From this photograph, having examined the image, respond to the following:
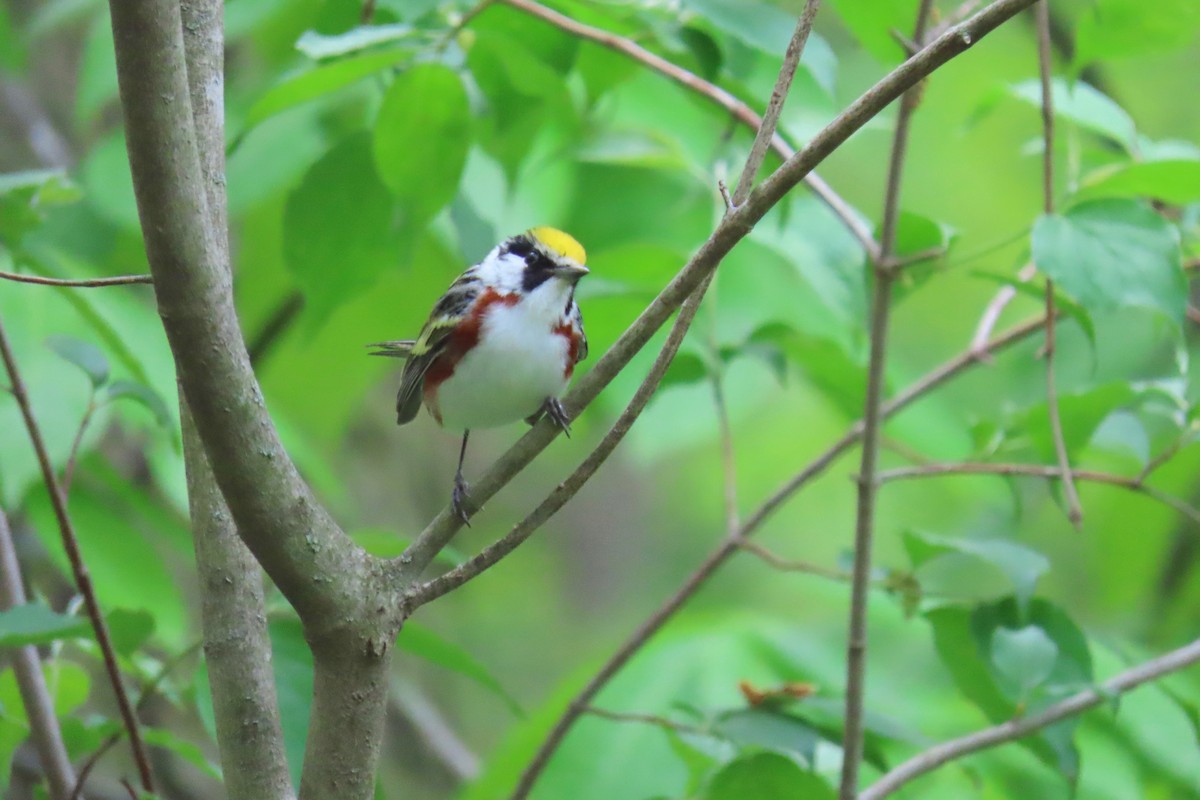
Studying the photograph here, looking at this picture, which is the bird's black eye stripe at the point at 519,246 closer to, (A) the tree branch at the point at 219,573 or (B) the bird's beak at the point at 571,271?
(B) the bird's beak at the point at 571,271

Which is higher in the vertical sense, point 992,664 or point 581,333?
point 581,333

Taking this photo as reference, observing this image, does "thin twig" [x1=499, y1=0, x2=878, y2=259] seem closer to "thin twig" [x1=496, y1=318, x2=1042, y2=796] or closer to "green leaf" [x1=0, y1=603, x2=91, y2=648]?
"thin twig" [x1=496, y1=318, x2=1042, y2=796]

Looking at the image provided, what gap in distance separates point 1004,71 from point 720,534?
312 cm

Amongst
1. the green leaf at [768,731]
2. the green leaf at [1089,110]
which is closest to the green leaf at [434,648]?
the green leaf at [768,731]

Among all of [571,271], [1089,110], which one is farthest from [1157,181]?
[571,271]

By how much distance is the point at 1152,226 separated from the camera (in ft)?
6.30

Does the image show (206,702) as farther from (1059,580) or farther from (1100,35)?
(1059,580)

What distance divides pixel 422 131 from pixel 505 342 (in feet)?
1.81

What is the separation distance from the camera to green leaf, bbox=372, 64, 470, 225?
2096 millimetres

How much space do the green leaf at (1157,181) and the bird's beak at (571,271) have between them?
0.96m

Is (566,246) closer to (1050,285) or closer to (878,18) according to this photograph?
(878,18)

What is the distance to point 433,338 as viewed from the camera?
105 inches

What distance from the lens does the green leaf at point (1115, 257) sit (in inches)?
72.6

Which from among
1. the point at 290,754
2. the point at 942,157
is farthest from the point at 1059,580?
the point at 290,754
